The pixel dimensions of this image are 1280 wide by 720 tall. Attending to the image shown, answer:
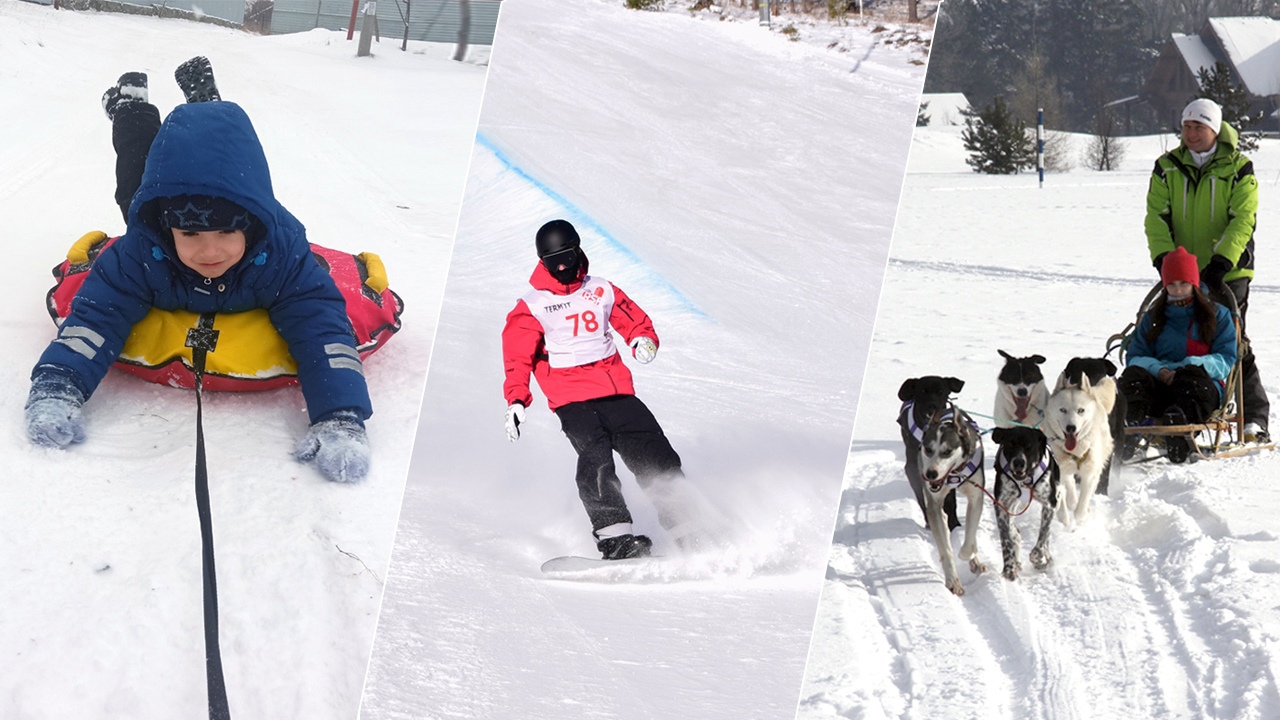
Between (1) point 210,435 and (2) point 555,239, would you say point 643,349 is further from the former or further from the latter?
(1) point 210,435

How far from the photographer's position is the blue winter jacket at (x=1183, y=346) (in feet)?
11.8

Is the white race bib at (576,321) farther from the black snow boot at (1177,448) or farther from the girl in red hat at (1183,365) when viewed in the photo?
the black snow boot at (1177,448)

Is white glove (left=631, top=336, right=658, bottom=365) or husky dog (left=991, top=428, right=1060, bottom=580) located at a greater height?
white glove (left=631, top=336, right=658, bottom=365)

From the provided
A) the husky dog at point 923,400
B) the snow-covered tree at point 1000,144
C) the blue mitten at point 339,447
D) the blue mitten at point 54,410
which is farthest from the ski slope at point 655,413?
the snow-covered tree at point 1000,144

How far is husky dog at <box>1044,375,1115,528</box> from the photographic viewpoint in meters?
2.50

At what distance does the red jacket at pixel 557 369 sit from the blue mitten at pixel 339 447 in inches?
35.5

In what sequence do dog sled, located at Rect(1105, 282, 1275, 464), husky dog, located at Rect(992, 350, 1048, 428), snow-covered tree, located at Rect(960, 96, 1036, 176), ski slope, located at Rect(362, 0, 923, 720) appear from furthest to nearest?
Result: snow-covered tree, located at Rect(960, 96, 1036, 176) → dog sled, located at Rect(1105, 282, 1275, 464) → husky dog, located at Rect(992, 350, 1048, 428) → ski slope, located at Rect(362, 0, 923, 720)

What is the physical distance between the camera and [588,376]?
1632 millimetres

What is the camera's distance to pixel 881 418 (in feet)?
14.5

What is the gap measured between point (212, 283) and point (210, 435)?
347mm

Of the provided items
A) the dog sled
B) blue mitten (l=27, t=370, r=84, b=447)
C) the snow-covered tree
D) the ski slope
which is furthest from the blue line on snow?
the snow-covered tree

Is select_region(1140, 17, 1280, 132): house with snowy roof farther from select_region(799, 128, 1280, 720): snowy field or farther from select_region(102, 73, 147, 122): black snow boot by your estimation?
select_region(102, 73, 147, 122): black snow boot

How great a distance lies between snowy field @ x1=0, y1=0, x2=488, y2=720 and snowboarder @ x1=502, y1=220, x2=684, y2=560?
589 millimetres

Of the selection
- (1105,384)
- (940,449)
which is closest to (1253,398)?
(1105,384)
